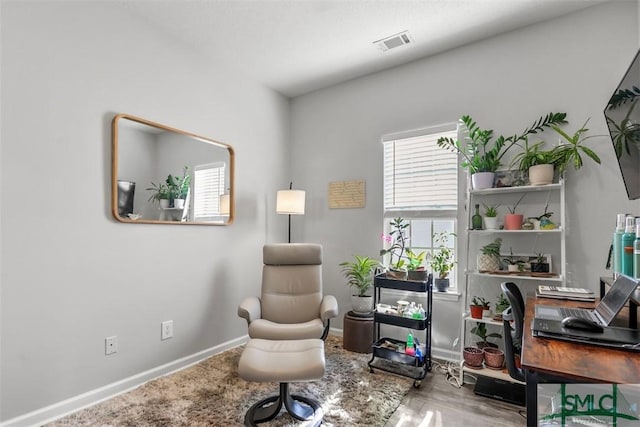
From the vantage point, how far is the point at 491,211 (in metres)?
2.31

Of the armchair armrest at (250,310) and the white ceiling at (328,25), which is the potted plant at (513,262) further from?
the armchair armrest at (250,310)

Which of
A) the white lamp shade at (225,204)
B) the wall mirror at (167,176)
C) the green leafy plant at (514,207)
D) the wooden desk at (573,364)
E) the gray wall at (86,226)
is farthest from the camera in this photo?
the white lamp shade at (225,204)

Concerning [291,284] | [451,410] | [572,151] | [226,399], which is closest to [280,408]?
[226,399]

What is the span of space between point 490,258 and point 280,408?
1719 millimetres

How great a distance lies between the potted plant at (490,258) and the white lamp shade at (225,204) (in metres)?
2.13

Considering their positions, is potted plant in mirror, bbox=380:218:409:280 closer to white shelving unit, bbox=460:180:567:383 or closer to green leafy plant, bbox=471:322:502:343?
white shelving unit, bbox=460:180:567:383

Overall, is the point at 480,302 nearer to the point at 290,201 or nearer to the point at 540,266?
the point at 540,266

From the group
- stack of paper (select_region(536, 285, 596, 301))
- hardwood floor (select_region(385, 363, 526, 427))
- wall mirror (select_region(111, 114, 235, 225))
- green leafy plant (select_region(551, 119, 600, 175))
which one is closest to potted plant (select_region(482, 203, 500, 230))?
green leafy plant (select_region(551, 119, 600, 175))

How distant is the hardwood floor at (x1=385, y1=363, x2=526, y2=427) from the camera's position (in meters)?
1.79

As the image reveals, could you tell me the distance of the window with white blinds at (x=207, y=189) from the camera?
262 centimetres

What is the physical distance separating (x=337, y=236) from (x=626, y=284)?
2.35m

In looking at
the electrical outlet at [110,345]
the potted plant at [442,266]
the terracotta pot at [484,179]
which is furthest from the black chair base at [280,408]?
the terracotta pot at [484,179]

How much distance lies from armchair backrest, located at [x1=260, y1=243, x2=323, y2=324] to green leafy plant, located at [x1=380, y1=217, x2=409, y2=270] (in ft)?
2.21

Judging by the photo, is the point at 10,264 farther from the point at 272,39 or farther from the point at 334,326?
the point at 334,326
